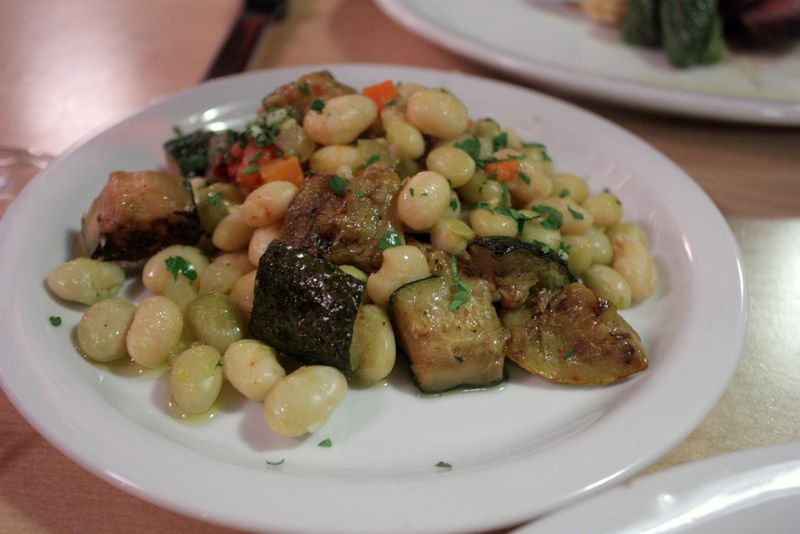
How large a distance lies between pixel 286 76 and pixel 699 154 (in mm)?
1389

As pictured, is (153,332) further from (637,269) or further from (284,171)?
(637,269)

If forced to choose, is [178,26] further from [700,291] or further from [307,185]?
[700,291]

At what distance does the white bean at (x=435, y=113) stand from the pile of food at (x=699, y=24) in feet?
4.54

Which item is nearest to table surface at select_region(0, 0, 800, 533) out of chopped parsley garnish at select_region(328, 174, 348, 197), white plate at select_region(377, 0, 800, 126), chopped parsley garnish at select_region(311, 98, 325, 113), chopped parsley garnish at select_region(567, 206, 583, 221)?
white plate at select_region(377, 0, 800, 126)

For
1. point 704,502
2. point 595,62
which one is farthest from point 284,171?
point 595,62

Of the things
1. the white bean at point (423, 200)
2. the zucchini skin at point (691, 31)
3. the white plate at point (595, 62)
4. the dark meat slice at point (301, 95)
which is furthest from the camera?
the zucchini skin at point (691, 31)

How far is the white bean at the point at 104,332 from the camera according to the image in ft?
4.45

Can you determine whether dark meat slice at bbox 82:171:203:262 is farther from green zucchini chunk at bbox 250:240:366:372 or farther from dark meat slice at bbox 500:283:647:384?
dark meat slice at bbox 500:283:647:384

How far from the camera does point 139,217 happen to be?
1.53 meters

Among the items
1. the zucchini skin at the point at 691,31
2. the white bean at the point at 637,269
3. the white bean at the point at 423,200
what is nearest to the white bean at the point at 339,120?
the white bean at the point at 423,200

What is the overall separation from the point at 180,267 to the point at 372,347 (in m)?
0.50

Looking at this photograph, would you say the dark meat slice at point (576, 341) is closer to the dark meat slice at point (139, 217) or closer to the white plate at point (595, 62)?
the dark meat slice at point (139, 217)

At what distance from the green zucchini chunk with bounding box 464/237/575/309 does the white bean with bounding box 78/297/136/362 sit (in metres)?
0.75

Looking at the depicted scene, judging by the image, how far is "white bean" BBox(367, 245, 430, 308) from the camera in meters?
1.36
